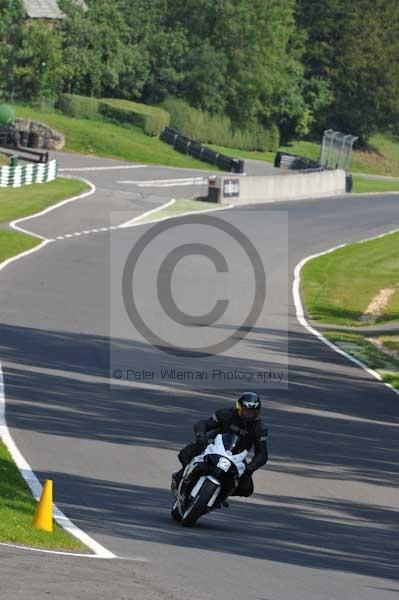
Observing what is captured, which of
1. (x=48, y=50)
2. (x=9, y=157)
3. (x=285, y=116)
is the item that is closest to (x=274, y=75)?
(x=285, y=116)

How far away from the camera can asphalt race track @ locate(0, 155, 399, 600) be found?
11211 mm

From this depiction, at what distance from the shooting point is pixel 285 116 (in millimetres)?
105250

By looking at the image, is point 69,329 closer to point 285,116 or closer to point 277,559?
point 277,559

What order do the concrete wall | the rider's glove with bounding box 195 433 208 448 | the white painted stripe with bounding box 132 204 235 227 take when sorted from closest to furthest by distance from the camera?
the rider's glove with bounding box 195 433 208 448
the white painted stripe with bounding box 132 204 235 227
the concrete wall

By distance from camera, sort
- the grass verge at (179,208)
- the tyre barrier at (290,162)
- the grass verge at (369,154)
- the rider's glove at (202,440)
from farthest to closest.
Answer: the grass verge at (369,154), the tyre barrier at (290,162), the grass verge at (179,208), the rider's glove at (202,440)

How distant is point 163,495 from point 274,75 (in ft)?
294

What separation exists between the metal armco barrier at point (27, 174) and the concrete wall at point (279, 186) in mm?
7647

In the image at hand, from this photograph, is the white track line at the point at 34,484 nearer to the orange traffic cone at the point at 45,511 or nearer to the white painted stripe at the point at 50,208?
the orange traffic cone at the point at 45,511

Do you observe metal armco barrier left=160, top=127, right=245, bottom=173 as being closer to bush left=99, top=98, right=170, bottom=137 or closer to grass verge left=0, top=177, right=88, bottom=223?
bush left=99, top=98, right=170, bottom=137

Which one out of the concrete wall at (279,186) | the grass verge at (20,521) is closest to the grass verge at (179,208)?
the concrete wall at (279,186)

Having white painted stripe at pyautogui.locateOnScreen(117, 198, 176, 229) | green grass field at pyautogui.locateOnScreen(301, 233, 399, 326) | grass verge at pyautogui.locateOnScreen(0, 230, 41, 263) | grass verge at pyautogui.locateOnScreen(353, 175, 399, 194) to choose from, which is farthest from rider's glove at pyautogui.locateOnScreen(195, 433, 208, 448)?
grass verge at pyautogui.locateOnScreen(353, 175, 399, 194)

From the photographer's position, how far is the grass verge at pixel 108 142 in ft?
246

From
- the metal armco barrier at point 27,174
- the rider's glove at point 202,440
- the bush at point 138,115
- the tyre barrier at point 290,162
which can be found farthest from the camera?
the bush at point 138,115

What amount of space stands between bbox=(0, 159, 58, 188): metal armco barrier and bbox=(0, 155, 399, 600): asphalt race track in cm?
1886
